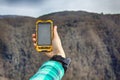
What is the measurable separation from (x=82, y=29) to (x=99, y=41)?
9.46m

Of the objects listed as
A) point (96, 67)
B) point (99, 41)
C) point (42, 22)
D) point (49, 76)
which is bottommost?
point (96, 67)

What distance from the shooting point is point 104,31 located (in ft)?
578

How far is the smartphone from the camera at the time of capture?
347cm

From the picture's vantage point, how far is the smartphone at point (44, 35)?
3.47 metres

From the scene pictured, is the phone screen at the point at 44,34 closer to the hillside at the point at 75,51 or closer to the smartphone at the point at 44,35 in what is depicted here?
the smartphone at the point at 44,35

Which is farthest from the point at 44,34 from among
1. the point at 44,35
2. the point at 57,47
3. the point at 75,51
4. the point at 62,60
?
the point at 75,51

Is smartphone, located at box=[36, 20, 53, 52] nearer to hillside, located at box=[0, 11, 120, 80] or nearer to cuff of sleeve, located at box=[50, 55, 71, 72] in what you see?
cuff of sleeve, located at box=[50, 55, 71, 72]

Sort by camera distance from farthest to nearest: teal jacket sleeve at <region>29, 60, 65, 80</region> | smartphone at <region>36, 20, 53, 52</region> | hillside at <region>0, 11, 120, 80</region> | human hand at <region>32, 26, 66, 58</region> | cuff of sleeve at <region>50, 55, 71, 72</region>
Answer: hillside at <region>0, 11, 120, 80</region> < smartphone at <region>36, 20, 53, 52</region> < human hand at <region>32, 26, 66, 58</region> < cuff of sleeve at <region>50, 55, 71, 72</region> < teal jacket sleeve at <region>29, 60, 65, 80</region>

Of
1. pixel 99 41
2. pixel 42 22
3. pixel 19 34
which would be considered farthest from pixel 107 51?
pixel 42 22

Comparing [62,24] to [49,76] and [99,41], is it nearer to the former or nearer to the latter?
[99,41]

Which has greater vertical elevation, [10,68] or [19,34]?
[19,34]

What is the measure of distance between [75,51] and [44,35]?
16042cm

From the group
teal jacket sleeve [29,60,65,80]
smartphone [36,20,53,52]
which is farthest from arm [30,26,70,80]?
smartphone [36,20,53,52]

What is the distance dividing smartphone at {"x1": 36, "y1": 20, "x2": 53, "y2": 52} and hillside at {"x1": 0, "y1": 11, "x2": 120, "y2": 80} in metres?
151
